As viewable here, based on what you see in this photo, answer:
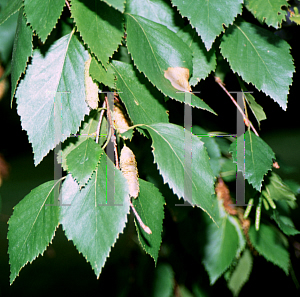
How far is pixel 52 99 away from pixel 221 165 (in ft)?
1.30

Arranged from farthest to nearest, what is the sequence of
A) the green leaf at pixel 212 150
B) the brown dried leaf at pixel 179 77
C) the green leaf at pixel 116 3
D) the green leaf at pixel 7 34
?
the green leaf at pixel 212 150 → the green leaf at pixel 7 34 → the brown dried leaf at pixel 179 77 → the green leaf at pixel 116 3

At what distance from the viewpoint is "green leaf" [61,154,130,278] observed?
13.8 inches

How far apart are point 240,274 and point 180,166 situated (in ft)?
1.46

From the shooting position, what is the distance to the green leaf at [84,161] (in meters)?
0.36

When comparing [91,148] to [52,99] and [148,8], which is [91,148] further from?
[148,8]

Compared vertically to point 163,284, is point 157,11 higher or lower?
higher

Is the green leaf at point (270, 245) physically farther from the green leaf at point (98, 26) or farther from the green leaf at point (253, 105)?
the green leaf at point (98, 26)

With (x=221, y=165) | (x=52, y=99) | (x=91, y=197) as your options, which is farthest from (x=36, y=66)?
(x=221, y=165)

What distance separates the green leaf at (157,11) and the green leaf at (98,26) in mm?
81

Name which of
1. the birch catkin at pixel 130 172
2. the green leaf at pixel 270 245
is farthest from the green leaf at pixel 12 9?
the green leaf at pixel 270 245

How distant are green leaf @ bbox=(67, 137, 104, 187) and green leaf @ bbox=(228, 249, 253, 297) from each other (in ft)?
1.61

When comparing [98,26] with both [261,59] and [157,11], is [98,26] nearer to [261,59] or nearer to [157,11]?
[157,11]

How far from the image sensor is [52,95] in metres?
0.40

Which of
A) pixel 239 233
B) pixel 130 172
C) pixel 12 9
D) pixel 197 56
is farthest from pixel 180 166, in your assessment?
pixel 239 233
